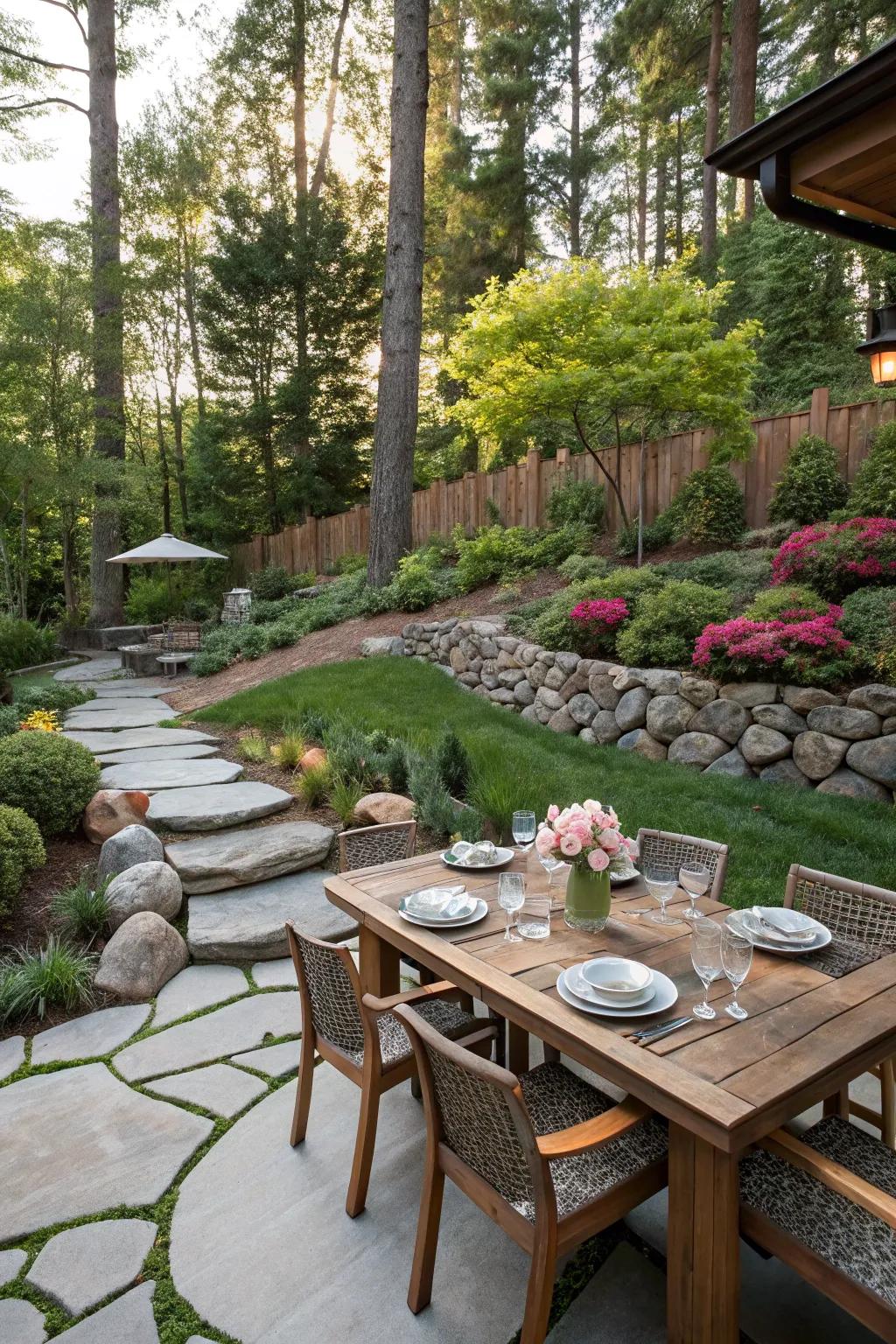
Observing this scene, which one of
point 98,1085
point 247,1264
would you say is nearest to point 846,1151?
point 247,1264

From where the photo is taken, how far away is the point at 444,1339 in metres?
1.72

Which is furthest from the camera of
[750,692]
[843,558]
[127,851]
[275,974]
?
[843,558]

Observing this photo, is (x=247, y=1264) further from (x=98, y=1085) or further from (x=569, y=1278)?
(x=98, y=1085)

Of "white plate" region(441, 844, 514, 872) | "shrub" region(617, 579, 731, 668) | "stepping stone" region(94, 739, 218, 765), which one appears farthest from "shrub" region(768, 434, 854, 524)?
"white plate" region(441, 844, 514, 872)

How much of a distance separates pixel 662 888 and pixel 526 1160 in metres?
0.96

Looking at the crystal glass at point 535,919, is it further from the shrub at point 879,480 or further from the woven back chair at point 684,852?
the shrub at point 879,480

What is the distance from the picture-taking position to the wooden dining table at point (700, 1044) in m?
1.51

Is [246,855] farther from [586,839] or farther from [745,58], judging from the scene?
[745,58]

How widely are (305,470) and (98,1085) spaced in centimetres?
1534

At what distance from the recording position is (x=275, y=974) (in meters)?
3.43

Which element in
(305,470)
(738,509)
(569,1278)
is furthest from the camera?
(305,470)

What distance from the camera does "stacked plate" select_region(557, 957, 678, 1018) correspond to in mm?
1806

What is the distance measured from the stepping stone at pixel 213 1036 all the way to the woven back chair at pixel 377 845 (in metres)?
0.61

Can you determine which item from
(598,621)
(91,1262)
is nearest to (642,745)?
(598,621)
